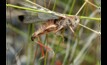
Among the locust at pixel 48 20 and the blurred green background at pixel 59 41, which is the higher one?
the locust at pixel 48 20

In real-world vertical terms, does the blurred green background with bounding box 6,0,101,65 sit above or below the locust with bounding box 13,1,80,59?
below

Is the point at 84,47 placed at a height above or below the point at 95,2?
below

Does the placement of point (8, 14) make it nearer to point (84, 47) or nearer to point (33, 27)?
point (33, 27)

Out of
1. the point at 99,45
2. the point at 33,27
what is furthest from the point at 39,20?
the point at 99,45

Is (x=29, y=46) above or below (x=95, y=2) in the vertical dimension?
below

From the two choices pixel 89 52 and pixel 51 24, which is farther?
pixel 89 52

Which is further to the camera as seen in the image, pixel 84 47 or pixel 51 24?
pixel 84 47

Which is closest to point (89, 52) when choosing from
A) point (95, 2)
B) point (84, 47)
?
point (84, 47)
